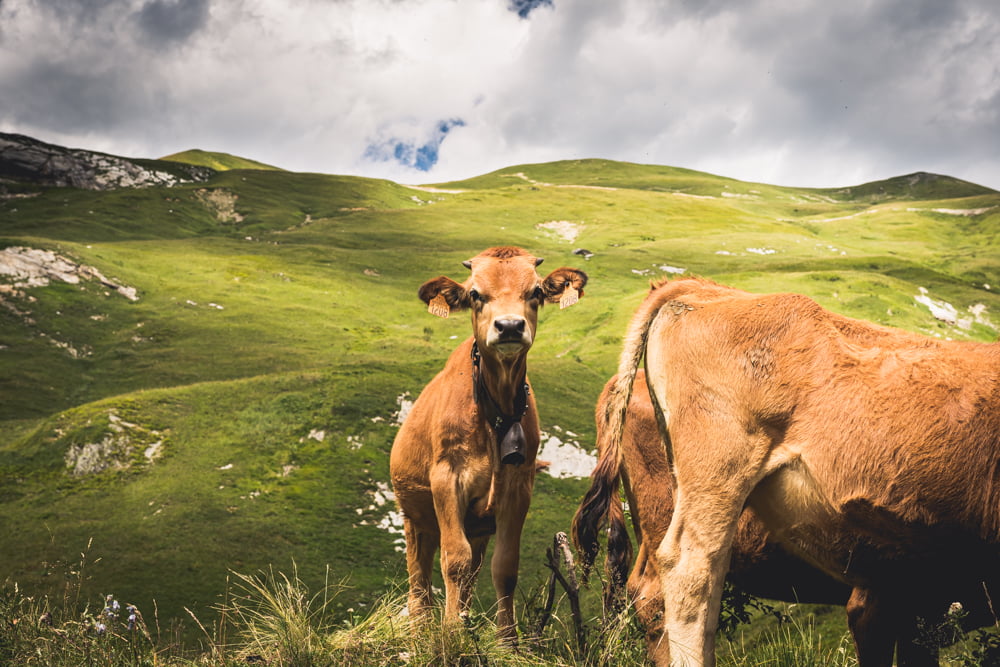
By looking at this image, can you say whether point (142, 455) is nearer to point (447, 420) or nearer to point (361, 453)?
point (361, 453)

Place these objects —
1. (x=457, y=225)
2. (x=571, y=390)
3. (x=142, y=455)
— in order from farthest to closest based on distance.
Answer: (x=457, y=225) < (x=571, y=390) < (x=142, y=455)

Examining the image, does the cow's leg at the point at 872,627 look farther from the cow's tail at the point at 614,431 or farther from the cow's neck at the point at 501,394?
the cow's neck at the point at 501,394

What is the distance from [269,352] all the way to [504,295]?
1104 inches

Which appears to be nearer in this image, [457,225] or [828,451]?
[828,451]

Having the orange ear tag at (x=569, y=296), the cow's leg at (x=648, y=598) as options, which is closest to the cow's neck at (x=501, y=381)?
the orange ear tag at (x=569, y=296)

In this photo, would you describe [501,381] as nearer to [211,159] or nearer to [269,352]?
[269,352]

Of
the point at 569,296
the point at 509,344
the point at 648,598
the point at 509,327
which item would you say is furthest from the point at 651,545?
the point at 569,296

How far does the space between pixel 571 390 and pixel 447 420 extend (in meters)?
19.3

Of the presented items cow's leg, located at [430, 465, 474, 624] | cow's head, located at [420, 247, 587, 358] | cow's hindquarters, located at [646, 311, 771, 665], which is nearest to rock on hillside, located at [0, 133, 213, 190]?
cow's head, located at [420, 247, 587, 358]

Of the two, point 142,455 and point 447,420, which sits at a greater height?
point 447,420

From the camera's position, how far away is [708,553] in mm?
5277

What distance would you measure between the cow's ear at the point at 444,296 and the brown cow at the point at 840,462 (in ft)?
11.6

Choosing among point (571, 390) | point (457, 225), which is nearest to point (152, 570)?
point (571, 390)

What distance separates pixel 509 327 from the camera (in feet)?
23.7
